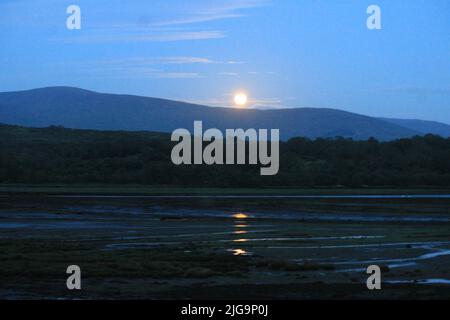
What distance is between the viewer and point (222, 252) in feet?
102

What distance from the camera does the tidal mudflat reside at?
74.1 feet

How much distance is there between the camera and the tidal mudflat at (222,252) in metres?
22.6

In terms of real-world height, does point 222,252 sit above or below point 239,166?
below

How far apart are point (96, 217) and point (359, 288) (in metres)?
28.0

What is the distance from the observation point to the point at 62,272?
988 inches

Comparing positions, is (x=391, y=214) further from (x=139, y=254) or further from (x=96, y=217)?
(x=139, y=254)

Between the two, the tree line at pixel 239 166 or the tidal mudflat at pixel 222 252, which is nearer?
the tidal mudflat at pixel 222 252

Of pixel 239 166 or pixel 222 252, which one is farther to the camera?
pixel 239 166

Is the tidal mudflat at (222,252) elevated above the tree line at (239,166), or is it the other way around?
the tree line at (239,166)

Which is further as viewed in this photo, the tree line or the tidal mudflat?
the tree line

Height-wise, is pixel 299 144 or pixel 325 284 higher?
pixel 299 144
